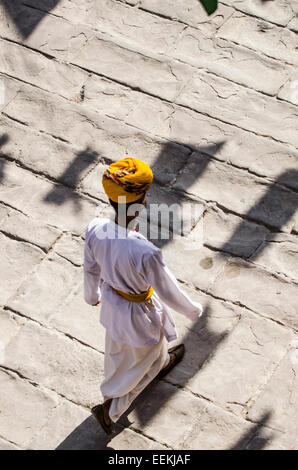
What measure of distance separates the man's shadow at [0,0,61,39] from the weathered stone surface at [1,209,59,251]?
7.74ft

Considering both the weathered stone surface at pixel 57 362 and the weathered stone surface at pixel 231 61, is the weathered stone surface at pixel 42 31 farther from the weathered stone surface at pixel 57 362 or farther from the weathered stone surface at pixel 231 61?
the weathered stone surface at pixel 57 362

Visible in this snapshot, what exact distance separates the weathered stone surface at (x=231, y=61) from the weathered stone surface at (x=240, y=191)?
Result: 1.10m

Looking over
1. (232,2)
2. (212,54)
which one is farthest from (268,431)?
(232,2)

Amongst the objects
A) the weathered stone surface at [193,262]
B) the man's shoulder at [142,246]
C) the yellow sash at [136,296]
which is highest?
the man's shoulder at [142,246]

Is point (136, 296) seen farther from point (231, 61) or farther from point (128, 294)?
point (231, 61)

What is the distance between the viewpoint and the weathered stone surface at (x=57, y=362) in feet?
14.9

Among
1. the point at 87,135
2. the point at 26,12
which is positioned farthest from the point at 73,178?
the point at 26,12

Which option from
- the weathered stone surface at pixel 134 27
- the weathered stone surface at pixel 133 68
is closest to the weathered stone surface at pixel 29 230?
the weathered stone surface at pixel 133 68

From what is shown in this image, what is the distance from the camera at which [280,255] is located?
513 centimetres

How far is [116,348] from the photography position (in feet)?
13.3

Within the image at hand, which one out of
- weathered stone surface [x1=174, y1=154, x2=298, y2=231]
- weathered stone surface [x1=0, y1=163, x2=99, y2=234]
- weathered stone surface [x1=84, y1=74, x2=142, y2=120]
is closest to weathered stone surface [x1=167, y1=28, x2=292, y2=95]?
weathered stone surface [x1=84, y1=74, x2=142, y2=120]

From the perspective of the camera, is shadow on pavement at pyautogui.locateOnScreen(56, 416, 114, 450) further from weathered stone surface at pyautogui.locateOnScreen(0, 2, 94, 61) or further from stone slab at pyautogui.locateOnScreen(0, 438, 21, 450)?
weathered stone surface at pyautogui.locateOnScreen(0, 2, 94, 61)

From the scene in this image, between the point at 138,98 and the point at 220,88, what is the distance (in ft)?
2.58
